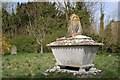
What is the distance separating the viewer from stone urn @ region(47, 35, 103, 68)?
14.6 feet

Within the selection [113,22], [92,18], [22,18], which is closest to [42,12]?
[22,18]

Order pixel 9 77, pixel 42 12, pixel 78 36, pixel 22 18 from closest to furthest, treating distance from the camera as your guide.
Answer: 1. pixel 9 77
2. pixel 78 36
3. pixel 42 12
4. pixel 22 18

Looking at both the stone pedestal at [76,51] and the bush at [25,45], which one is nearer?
the stone pedestal at [76,51]

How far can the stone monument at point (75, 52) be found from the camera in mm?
4477

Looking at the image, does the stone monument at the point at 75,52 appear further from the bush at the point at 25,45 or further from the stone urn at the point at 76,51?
the bush at the point at 25,45

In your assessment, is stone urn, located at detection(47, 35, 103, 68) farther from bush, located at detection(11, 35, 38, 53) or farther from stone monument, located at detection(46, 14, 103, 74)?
bush, located at detection(11, 35, 38, 53)

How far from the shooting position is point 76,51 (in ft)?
14.7

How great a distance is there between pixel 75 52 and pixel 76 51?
3cm

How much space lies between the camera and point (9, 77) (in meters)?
4.26

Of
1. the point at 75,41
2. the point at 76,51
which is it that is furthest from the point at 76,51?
the point at 75,41

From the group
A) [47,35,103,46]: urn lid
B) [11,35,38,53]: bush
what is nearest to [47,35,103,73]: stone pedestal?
[47,35,103,46]: urn lid

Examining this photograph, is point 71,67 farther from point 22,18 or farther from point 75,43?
point 22,18

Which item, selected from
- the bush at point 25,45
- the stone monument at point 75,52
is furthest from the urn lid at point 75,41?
the bush at point 25,45

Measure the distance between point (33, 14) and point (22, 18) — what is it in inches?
37.2
